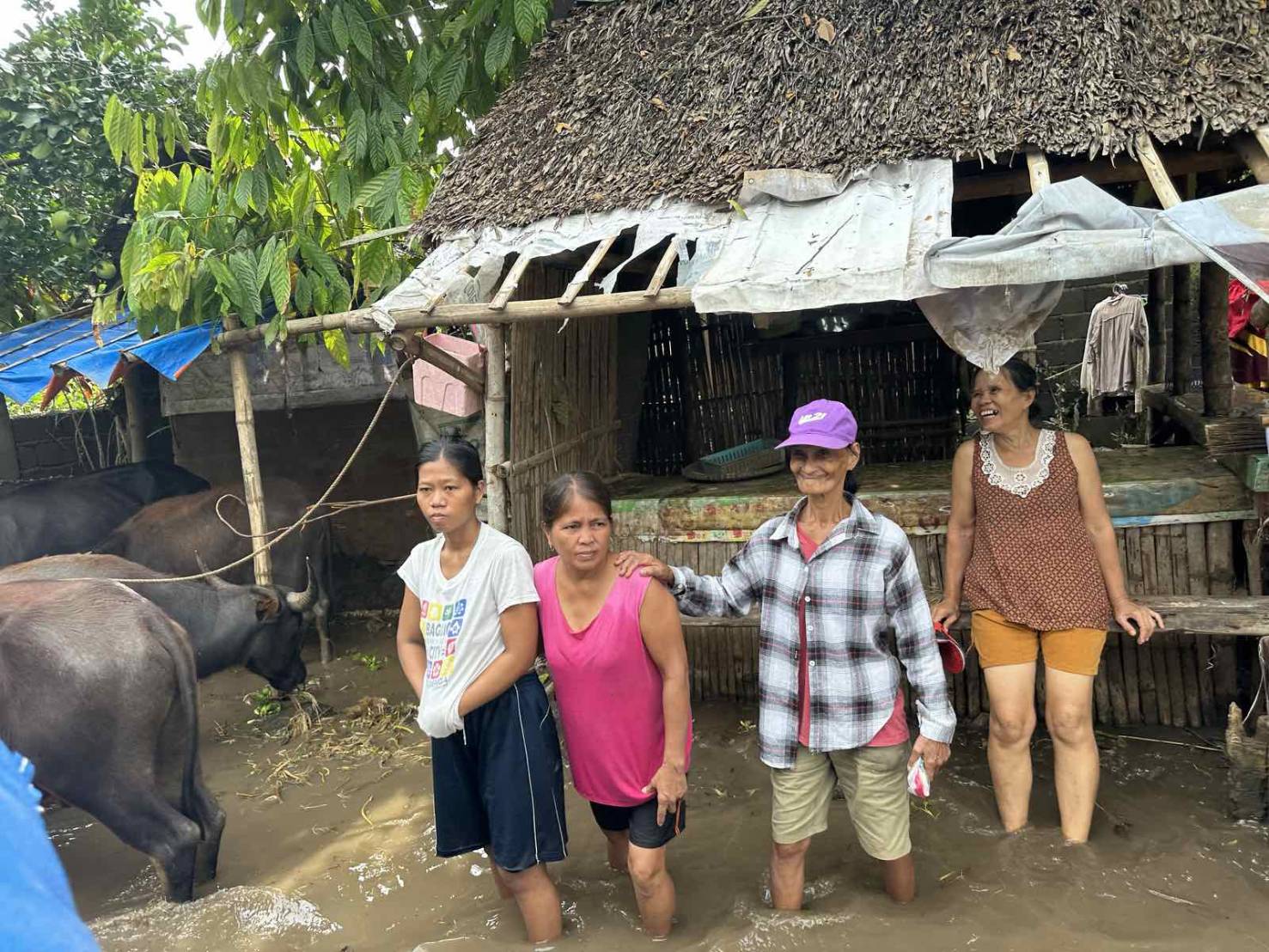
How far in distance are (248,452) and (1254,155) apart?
5530 mm

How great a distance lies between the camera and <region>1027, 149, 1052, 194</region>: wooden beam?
358cm

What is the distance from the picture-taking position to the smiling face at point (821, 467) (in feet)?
8.80

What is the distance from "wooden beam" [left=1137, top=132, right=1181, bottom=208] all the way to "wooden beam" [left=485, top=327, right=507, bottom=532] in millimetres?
2884

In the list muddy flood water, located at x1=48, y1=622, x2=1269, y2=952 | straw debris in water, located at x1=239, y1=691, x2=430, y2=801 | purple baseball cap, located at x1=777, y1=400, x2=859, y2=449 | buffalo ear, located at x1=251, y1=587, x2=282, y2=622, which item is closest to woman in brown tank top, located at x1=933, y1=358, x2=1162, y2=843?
muddy flood water, located at x1=48, y1=622, x2=1269, y2=952

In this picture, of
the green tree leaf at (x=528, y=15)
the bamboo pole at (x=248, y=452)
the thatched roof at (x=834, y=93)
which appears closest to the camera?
the thatched roof at (x=834, y=93)

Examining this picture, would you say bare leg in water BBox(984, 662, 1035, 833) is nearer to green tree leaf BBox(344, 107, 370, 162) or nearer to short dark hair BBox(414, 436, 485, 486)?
short dark hair BBox(414, 436, 485, 486)

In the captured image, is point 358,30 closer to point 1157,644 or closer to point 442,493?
point 442,493

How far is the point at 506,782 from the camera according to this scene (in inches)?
106

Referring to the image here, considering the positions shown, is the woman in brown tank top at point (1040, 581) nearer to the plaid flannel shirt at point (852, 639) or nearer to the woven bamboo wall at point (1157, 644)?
the plaid flannel shirt at point (852, 639)

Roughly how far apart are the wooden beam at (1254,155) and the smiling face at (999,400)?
4.43 ft

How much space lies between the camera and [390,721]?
5.30 m

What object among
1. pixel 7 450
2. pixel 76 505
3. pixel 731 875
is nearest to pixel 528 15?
pixel 731 875

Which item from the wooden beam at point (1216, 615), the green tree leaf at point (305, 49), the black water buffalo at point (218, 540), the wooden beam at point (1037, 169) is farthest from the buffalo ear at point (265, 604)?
the wooden beam at point (1037, 169)

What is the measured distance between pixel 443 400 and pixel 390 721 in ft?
6.35
